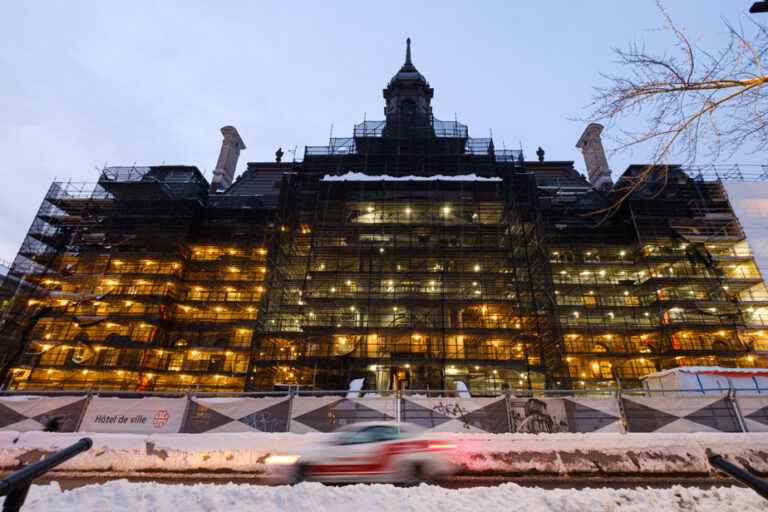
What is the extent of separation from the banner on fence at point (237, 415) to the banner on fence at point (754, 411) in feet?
39.2

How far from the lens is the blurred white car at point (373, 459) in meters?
6.64

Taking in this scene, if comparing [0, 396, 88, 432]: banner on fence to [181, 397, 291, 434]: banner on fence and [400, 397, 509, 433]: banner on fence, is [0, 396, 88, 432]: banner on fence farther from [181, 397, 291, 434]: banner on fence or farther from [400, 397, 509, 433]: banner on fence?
[400, 397, 509, 433]: banner on fence

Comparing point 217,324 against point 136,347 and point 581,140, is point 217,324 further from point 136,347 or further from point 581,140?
point 581,140

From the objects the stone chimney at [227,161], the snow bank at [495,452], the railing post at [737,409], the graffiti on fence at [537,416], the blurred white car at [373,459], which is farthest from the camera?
the stone chimney at [227,161]

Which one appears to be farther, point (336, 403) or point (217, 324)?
point (217, 324)

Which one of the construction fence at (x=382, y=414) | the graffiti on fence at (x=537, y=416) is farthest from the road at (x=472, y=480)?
the graffiti on fence at (x=537, y=416)

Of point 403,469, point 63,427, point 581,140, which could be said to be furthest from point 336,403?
point 581,140

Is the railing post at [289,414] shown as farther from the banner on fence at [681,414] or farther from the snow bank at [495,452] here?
the banner on fence at [681,414]

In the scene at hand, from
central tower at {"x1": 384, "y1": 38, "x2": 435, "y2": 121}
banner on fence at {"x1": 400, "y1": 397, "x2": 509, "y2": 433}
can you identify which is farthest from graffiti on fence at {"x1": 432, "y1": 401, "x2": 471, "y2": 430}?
central tower at {"x1": 384, "y1": 38, "x2": 435, "y2": 121}

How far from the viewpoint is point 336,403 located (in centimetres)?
1002

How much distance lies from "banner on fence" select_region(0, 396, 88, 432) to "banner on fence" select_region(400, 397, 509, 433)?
29.7 feet

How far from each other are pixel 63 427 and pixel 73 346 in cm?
2841

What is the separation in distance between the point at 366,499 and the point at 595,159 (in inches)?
2057

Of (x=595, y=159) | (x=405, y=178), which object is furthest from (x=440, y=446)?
(x=595, y=159)
